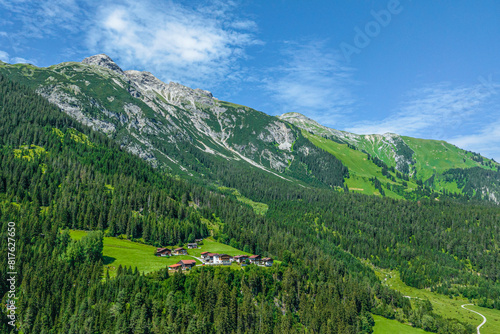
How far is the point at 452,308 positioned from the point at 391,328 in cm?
5373

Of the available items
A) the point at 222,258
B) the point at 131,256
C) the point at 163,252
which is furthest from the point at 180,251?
the point at 222,258

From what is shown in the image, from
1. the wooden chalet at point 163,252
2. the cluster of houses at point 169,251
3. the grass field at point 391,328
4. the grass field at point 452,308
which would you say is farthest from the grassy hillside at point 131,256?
the grass field at point 452,308

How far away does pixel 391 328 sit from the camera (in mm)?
118875

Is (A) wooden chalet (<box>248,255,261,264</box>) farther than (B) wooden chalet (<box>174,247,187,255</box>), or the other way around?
(B) wooden chalet (<box>174,247,187,255</box>)

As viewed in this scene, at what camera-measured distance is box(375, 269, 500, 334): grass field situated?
130 meters

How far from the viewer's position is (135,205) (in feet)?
→ 593

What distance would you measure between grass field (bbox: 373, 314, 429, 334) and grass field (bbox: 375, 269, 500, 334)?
2564 cm

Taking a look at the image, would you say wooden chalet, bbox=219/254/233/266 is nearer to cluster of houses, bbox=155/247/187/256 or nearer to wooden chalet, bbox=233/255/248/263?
wooden chalet, bbox=233/255/248/263

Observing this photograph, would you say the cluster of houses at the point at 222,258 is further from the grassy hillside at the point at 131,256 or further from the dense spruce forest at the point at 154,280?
the dense spruce forest at the point at 154,280

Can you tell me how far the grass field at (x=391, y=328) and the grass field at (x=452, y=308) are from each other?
84.1ft

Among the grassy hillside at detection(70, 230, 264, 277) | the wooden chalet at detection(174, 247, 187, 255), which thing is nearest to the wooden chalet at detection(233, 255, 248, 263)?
the grassy hillside at detection(70, 230, 264, 277)

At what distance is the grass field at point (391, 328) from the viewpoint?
380 ft

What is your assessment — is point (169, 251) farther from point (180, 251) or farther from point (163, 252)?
point (180, 251)

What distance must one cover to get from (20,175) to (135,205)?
2411 inches
